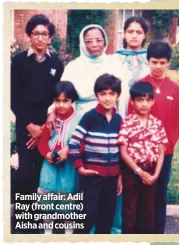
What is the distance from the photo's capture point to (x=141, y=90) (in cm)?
281

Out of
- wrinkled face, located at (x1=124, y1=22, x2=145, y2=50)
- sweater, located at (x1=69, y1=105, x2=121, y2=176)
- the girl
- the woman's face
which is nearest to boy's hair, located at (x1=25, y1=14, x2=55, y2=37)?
the woman's face

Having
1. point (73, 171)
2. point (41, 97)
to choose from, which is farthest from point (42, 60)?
point (73, 171)

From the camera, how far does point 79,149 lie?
283 cm

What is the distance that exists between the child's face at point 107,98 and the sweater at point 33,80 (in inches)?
11.4

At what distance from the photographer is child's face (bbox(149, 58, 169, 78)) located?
2834 mm

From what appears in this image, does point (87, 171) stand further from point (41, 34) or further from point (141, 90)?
point (41, 34)

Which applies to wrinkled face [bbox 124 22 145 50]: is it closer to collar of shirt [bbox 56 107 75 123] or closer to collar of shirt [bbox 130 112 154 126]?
collar of shirt [bbox 130 112 154 126]

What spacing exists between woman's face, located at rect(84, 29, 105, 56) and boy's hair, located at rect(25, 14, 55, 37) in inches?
8.6

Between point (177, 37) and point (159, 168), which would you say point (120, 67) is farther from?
point (159, 168)

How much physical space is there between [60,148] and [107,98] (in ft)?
1.37

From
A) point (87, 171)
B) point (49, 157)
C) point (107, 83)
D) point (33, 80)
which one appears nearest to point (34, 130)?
point (49, 157)

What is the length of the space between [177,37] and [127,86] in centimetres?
45

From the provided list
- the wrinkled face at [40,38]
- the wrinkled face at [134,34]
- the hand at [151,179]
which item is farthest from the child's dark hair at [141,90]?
the wrinkled face at [40,38]

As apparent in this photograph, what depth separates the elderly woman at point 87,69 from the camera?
2814mm
